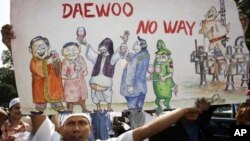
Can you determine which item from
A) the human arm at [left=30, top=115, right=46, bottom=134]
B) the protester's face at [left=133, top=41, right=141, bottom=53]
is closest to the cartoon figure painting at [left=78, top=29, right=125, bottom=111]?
the protester's face at [left=133, top=41, right=141, bottom=53]

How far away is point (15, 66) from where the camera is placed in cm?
313

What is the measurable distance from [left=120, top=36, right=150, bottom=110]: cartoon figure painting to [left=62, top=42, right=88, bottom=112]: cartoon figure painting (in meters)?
0.26

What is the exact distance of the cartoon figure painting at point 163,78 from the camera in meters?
3.19

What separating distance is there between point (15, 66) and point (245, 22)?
5.45 ft

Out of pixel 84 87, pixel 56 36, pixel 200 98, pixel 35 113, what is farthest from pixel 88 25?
pixel 200 98

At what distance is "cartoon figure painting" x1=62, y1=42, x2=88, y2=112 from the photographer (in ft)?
10.2

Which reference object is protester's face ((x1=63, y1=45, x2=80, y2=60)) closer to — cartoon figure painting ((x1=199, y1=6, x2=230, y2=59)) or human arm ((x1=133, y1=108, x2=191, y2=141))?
human arm ((x1=133, y1=108, x2=191, y2=141))

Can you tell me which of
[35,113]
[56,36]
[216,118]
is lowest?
[216,118]

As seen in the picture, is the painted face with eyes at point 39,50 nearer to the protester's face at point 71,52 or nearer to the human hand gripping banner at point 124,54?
the human hand gripping banner at point 124,54

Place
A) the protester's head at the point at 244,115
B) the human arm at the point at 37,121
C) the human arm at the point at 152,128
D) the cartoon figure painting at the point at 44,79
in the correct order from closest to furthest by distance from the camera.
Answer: the human arm at the point at 152,128
the cartoon figure painting at the point at 44,79
the human arm at the point at 37,121
the protester's head at the point at 244,115

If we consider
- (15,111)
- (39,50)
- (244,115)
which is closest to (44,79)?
(39,50)

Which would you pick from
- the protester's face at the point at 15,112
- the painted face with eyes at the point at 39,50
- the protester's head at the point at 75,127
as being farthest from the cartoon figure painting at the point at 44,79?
the protester's face at the point at 15,112

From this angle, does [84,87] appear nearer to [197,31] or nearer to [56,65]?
[56,65]

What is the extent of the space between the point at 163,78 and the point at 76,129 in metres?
0.69
